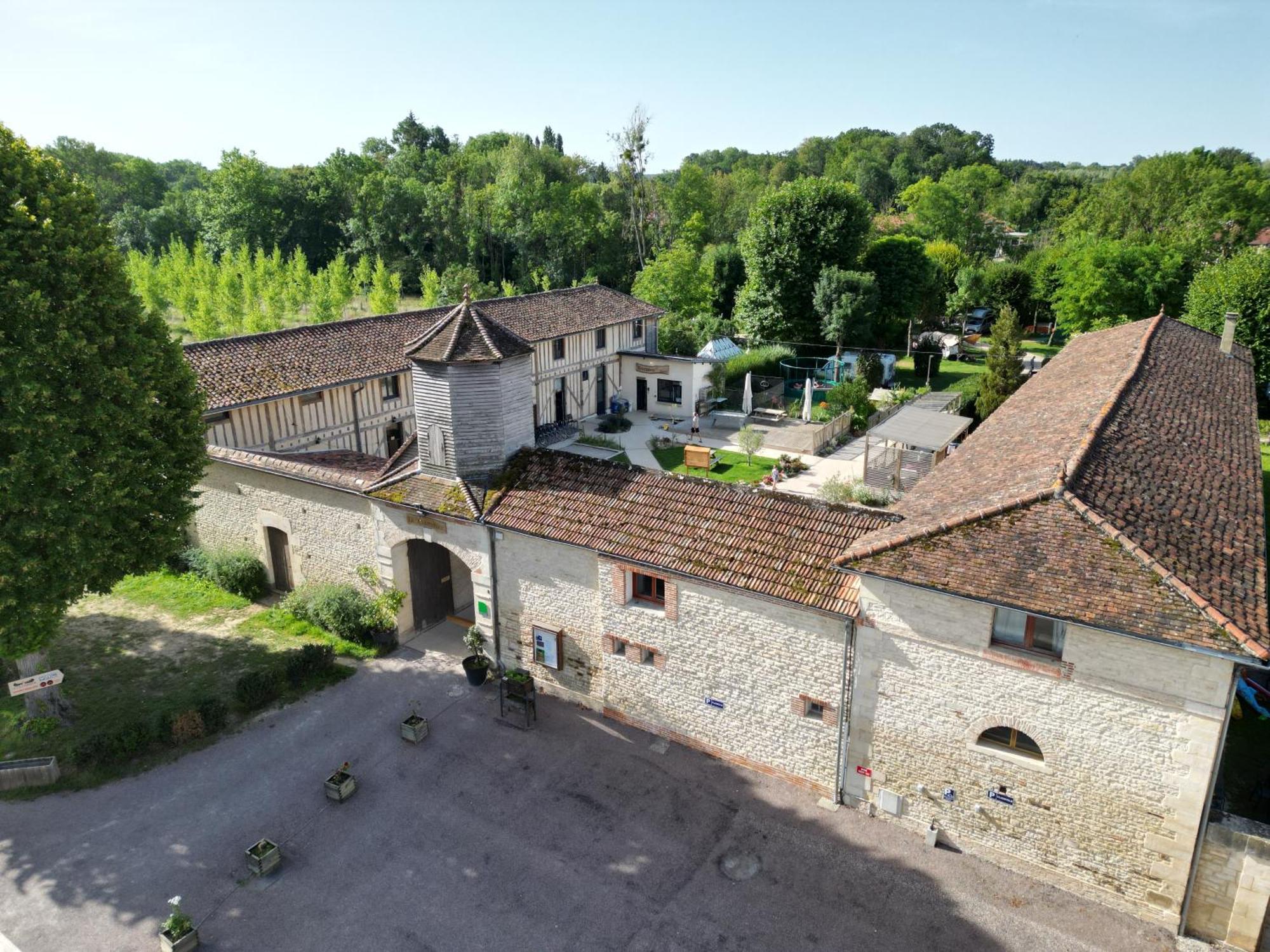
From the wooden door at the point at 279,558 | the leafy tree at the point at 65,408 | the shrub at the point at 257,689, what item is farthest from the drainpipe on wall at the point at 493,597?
the wooden door at the point at 279,558

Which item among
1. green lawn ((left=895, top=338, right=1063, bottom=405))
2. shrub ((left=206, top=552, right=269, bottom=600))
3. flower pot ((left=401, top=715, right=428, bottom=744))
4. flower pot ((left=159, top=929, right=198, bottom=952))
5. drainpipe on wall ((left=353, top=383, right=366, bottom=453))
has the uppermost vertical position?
drainpipe on wall ((left=353, top=383, right=366, bottom=453))

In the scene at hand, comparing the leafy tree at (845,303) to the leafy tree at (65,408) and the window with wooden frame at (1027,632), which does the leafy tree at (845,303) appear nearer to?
the window with wooden frame at (1027,632)

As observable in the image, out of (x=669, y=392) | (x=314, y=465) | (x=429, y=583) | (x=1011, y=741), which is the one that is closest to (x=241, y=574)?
(x=314, y=465)

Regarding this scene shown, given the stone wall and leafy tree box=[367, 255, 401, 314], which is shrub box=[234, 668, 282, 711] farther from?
Answer: leafy tree box=[367, 255, 401, 314]

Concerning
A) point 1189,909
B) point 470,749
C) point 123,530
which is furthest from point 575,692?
point 1189,909

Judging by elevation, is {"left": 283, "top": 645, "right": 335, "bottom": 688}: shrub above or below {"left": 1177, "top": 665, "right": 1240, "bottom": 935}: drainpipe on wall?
below

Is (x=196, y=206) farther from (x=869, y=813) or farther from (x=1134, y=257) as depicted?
(x=869, y=813)

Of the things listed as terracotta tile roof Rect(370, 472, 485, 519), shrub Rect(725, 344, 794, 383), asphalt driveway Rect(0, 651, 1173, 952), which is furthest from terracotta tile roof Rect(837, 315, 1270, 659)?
shrub Rect(725, 344, 794, 383)
